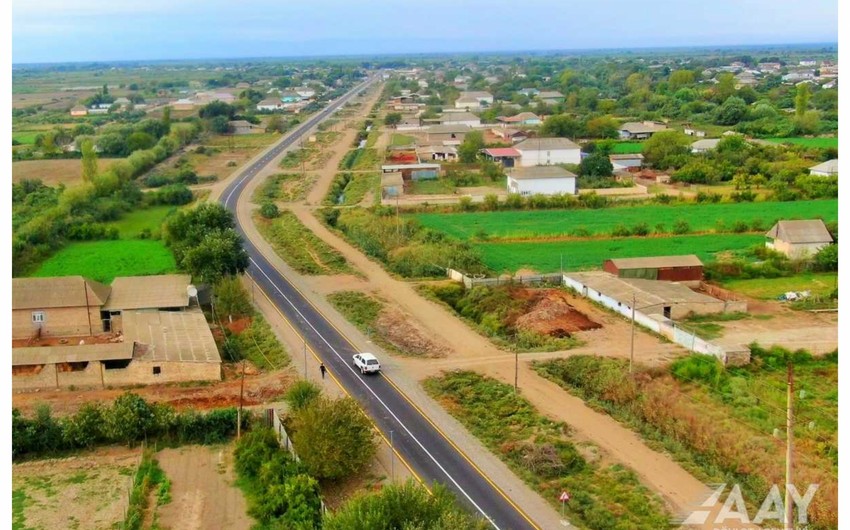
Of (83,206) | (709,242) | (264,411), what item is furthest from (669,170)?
(264,411)

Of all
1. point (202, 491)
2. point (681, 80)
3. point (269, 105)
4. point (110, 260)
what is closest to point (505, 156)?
point (110, 260)

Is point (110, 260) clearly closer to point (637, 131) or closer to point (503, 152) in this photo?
point (503, 152)

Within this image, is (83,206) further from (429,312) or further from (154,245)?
(429,312)

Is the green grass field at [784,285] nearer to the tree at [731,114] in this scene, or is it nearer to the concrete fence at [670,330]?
the concrete fence at [670,330]

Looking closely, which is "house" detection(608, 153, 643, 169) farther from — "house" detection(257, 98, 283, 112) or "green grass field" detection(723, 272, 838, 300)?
"house" detection(257, 98, 283, 112)

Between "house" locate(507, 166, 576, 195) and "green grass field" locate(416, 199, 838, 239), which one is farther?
"house" locate(507, 166, 576, 195)

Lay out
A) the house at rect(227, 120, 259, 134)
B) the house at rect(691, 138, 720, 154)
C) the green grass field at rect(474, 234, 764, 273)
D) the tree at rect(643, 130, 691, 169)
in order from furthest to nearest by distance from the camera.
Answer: the house at rect(227, 120, 259, 134), the house at rect(691, 138, 720, 154), the tree at rect(643, 130, 691, 169), the green grass field at rect(474, 234, 764, 273)

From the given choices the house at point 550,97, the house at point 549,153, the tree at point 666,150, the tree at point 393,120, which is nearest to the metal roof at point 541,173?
the house at point 549,153

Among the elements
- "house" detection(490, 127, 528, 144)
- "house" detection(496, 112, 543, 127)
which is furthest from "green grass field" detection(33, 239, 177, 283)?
"house" detection(496, 112, 543, 127)
